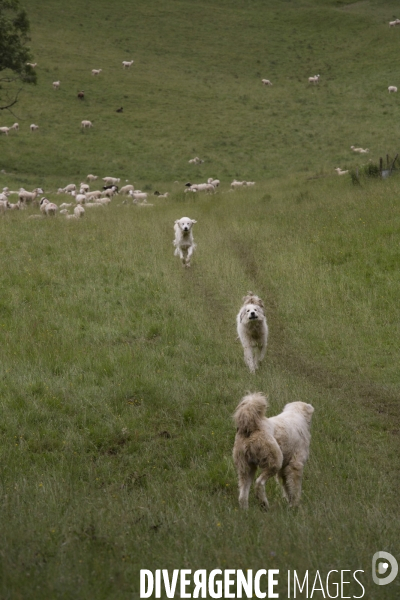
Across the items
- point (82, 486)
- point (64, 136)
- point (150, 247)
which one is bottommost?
point (82, 486)

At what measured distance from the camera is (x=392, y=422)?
9.73 meters

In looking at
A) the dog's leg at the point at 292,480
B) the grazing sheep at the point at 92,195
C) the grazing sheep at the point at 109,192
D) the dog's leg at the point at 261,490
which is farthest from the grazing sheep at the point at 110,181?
the dog's leg at the point at 261,490

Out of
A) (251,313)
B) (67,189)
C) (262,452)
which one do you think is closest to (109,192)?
(67,189)

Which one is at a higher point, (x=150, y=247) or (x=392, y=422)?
(x=150, y=247)

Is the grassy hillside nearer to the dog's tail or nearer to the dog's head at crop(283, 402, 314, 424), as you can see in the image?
the dog's head at crop(283, 402, 314, 424)

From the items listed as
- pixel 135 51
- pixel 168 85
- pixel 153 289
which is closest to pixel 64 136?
pixel 168 85

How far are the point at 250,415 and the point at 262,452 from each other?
1.23 ft

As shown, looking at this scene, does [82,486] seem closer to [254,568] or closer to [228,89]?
[254,568]

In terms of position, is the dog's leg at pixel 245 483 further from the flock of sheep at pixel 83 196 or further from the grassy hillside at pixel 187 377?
the flock of sheep at pixel 83 196

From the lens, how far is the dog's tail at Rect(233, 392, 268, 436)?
267 inches

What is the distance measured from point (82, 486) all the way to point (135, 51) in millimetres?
64134

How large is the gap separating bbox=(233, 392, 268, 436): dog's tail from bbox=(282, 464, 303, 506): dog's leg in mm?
766

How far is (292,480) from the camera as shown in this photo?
721cm

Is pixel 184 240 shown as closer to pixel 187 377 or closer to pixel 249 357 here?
pixel 249 357
